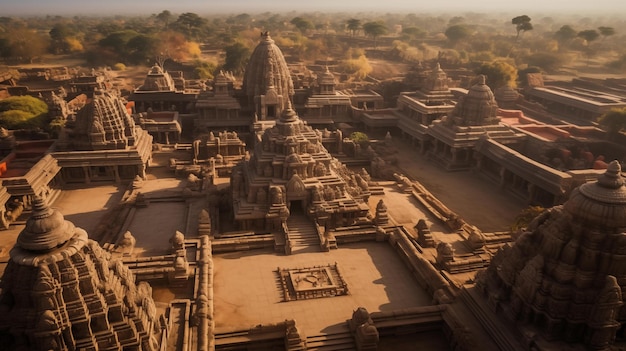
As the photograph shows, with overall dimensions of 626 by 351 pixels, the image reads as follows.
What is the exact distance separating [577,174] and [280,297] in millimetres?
25624

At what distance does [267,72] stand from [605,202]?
4015 cm

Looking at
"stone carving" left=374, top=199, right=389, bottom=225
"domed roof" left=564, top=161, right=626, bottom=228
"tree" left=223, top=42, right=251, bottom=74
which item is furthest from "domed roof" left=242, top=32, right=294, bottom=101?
"tree" left=223, top=42, right=251, bottom=74

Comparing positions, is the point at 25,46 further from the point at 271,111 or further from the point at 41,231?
the point at 41,231

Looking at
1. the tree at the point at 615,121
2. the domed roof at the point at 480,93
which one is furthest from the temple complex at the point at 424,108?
the tree at the point at 615,121

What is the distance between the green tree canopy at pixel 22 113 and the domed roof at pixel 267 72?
25280mm

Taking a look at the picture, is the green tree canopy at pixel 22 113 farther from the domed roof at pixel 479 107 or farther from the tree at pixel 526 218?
the tree at pixel 526 218

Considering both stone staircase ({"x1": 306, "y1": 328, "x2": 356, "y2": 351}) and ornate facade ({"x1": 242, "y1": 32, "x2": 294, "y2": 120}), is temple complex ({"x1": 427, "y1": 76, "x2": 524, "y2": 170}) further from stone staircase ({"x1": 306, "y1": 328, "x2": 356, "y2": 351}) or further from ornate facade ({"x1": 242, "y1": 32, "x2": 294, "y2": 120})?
stone staircase ({"x1": 306, "y1": 328, "x2": 356, "y2": 351})

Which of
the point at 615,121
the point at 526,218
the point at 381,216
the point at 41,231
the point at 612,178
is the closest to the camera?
the point at 41,231

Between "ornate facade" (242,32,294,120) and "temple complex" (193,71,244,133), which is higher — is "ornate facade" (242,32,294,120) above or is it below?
Result: above

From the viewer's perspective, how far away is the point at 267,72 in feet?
165

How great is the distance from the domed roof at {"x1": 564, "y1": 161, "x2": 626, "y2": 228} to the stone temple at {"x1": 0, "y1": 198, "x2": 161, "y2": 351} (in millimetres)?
17876

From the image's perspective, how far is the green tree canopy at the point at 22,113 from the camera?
4800cm

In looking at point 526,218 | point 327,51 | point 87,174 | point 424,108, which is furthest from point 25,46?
point 526,218

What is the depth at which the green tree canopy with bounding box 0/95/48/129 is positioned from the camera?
1890 inches
